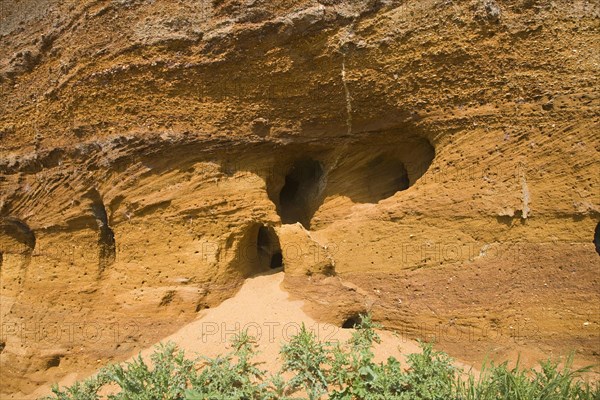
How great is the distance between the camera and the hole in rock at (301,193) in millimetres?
5301

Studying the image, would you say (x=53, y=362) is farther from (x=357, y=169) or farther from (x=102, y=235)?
(x=357, y=169)

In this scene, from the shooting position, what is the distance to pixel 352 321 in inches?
173

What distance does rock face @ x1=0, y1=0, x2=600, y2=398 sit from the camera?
3.74 meters

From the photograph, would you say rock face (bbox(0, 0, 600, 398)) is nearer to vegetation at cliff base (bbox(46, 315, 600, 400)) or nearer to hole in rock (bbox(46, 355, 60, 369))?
hole in rock (bbox(46, 355, 60, 369))

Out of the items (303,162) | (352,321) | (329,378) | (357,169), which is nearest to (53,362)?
(329,378)

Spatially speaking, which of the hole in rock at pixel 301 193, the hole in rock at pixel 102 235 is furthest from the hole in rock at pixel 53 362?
the hole in rock at pixel 301 193

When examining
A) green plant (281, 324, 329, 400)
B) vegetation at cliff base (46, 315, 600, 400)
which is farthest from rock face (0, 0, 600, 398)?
green plant (281, 324, 329, 400)

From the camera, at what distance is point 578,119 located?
3.66 meters

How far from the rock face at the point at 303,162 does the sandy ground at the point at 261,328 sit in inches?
6.7

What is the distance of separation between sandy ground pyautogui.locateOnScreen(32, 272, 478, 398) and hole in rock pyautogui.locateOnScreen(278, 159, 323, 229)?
112cm

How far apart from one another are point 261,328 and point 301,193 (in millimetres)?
2284

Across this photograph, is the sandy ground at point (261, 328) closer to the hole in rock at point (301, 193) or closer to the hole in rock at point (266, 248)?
the hole in rock at point (266, 248)

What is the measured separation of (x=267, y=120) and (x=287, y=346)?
2.67 meters

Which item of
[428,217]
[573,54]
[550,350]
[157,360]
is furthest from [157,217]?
[573,54]
